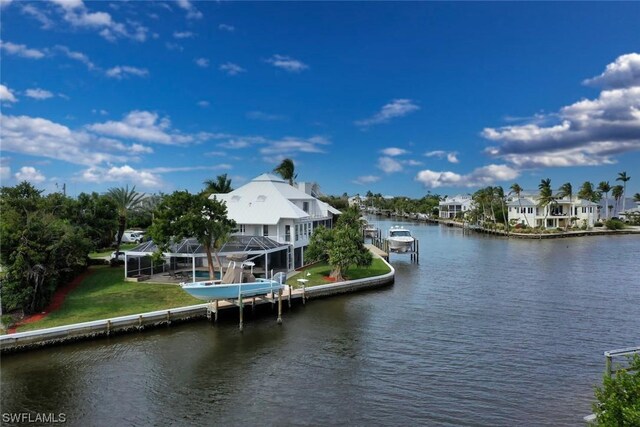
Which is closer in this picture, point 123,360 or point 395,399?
point 395,399

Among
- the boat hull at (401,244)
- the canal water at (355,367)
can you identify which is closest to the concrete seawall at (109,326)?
the canal water at (355,367)

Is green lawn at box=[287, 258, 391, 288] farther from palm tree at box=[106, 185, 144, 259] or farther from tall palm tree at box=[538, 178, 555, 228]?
tall palm tree at box=[538, 178, 555, 228]

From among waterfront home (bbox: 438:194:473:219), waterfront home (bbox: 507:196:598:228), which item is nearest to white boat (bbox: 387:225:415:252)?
waterfront home (bbox: 507:196:598:228)

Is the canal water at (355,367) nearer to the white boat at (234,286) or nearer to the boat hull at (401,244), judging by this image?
the white boat at (234,286)

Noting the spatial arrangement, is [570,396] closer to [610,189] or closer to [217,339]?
[217,339]

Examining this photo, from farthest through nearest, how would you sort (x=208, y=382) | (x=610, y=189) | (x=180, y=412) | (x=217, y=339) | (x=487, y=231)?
(x=610, y=189), (x=487, y=231), (x=217, y=339), (x=208, y=382), (x=180, y=412)

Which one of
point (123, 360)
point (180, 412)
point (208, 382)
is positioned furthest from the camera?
point (123, 360)

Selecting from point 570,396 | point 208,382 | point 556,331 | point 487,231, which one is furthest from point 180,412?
point 487,231
